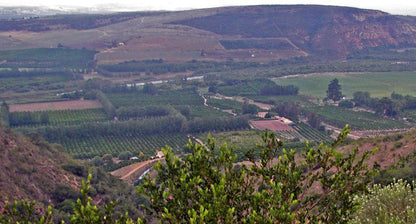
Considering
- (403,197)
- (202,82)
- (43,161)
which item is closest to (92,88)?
(202,82)

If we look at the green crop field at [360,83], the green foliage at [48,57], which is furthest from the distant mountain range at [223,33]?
the green crop field at [360,83]

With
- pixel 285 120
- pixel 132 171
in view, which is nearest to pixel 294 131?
pixel 285 120

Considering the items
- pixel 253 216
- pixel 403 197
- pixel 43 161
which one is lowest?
pixel 43 161

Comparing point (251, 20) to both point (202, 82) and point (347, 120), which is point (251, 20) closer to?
point (202, 82)

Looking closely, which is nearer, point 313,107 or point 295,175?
point 295,175

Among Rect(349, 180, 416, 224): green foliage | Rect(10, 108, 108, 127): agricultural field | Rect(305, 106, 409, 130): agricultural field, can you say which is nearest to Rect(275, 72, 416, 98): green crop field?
Rect(305, 106, 409, 130): agricultural field

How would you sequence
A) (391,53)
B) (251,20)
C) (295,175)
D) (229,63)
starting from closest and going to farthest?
(295,175) < (229,63) < (391,53) < (251,20)
